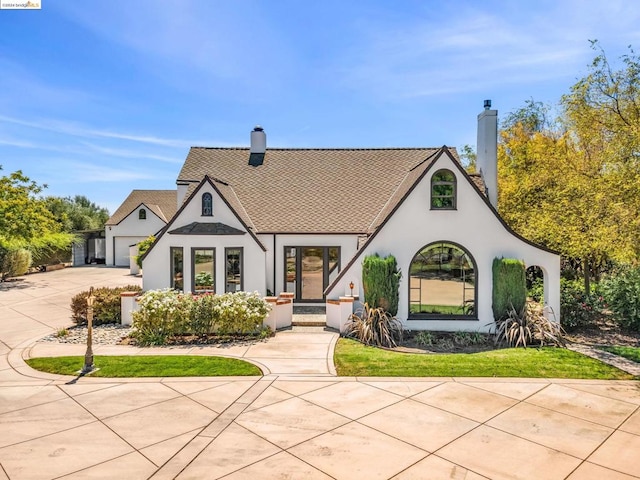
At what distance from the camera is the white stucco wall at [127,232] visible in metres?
40.2

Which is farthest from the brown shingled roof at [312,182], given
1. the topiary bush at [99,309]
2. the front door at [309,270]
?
the topiary bush at [99,309]

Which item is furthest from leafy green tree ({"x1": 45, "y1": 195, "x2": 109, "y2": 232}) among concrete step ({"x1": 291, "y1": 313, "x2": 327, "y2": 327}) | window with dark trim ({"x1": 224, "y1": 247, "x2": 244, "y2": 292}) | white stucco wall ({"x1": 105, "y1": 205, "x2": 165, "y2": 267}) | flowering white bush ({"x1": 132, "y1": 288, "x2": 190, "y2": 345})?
concrete step ({"x1": 291, "y1": 313, "x2": 327, "y2": 327})

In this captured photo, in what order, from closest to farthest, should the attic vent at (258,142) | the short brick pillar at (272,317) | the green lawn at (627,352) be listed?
the green lawn at (627,352)
the short brick pillar at (272,317)
the attic vent at (258,142)

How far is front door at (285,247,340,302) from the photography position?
725 inches

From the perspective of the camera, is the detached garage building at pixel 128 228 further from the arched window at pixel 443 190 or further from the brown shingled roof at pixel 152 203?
the arched window at pixel 443 190

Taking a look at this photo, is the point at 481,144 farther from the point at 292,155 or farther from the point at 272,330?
the point at 272,330

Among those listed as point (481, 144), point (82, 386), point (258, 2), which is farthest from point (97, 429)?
point (481, 144)

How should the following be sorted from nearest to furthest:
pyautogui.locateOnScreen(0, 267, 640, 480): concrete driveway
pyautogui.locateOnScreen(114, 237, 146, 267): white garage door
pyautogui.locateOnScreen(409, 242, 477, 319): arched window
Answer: pyautogui.locateOnScreen(0, 267, 640, 480): concrete driveway → pyautogui.locateOnScreen(409, 242, 477, 319): arched window → pyautogui.locateOnScreen(114, 237, 146, 267): white garage door

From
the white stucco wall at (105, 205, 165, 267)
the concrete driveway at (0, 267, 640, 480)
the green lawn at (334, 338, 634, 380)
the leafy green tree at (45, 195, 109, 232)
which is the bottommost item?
the concrete driveway at (0, 267, 640, 480)

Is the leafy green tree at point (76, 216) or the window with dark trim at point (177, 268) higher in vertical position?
the leafy green tree at point (76, 216)

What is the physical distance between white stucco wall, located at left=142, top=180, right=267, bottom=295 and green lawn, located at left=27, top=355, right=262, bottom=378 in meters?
5.94

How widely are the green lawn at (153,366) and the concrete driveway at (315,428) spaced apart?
0.41 m

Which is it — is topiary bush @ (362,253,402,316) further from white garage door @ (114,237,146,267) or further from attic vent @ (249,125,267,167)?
white garage door @ (114,237,146,267)

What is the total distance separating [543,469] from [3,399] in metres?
10.4
